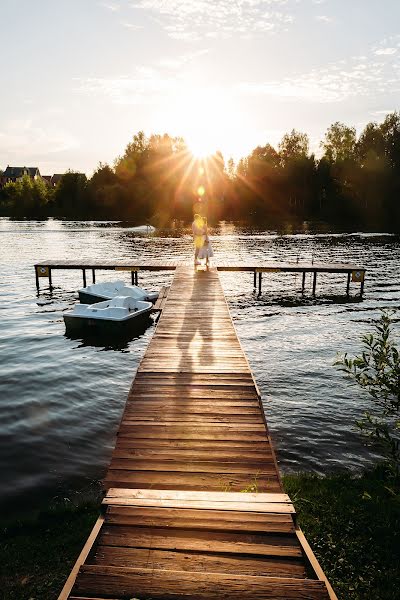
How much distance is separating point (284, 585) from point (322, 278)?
30595mm

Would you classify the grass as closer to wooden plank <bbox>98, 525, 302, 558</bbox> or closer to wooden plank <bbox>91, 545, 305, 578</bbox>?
wooden plank <bbox>98, 525, 302, 558</bbox>

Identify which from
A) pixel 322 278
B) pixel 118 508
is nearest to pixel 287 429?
pixel 118 508

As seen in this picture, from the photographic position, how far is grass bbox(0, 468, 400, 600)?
5344mm

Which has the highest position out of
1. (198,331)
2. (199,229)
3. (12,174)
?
(12,174)

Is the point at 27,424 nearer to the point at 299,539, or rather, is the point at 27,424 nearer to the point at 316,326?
the point at 299,539

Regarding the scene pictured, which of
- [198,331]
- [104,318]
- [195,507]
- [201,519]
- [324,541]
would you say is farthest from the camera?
[104,318]

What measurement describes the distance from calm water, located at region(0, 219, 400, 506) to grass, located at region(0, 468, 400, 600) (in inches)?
38.4

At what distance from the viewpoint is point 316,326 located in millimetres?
19250

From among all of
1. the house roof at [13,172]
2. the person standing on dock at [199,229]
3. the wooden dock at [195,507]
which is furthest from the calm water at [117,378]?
the house roof at [13,172]

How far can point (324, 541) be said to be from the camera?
6059 mm

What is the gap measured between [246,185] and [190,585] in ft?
353

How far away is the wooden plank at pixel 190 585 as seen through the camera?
362 centimetres

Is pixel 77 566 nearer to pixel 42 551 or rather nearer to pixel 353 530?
pixel 42 551

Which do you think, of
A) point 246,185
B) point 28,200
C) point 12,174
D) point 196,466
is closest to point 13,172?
point 12,174
